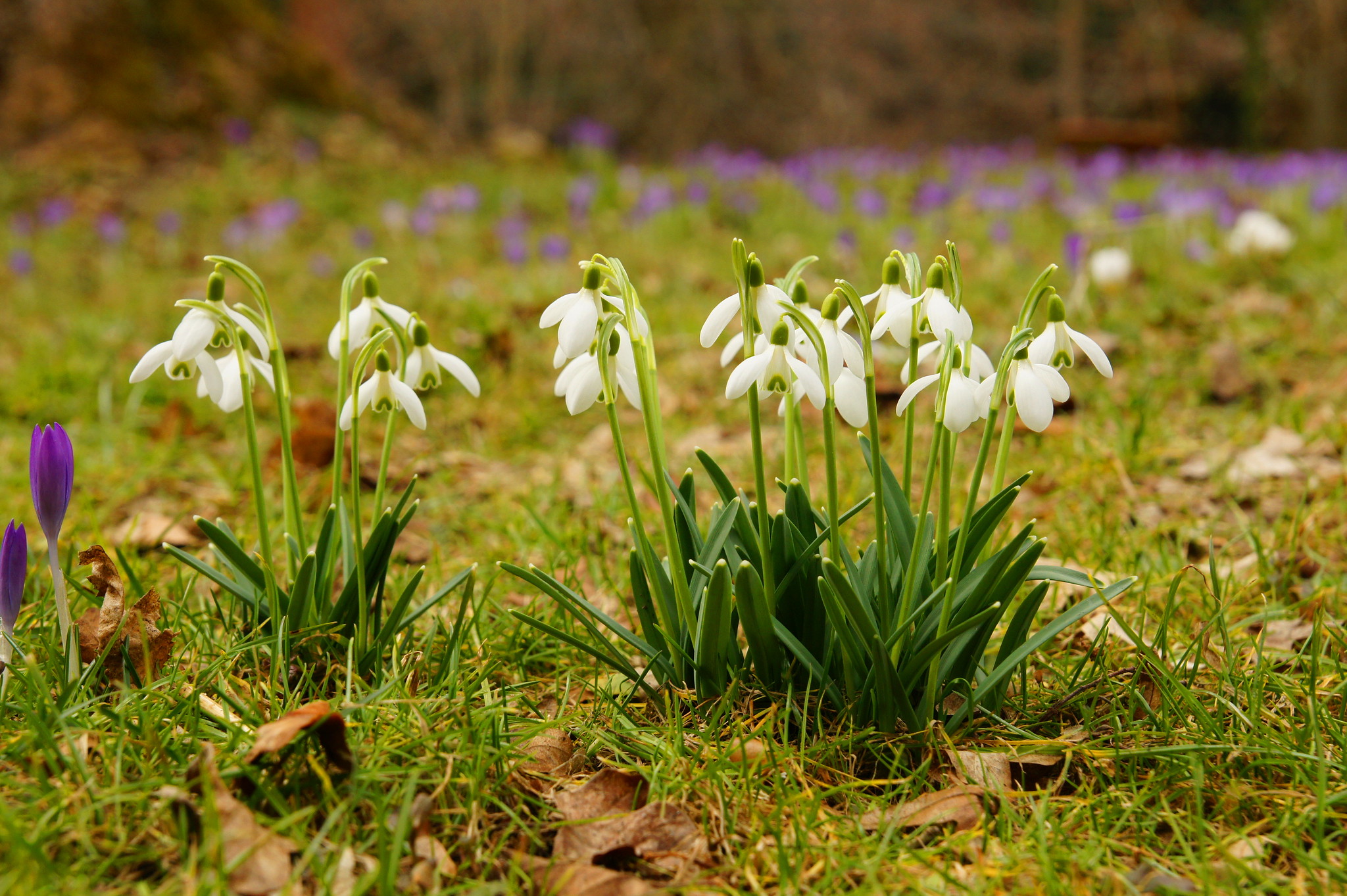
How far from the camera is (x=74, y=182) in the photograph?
7402 mm

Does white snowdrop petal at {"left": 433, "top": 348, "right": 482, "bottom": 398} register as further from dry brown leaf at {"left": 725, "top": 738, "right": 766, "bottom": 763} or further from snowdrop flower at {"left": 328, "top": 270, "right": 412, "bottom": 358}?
dry brown leaf at {"left": 725, "top": 738, "right": 766, "bottom": 763}

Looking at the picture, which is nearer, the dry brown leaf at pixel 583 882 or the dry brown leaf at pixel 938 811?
the dry brown leaf at pixel 583 882

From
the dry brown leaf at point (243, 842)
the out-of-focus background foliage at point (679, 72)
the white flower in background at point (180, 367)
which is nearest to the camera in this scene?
the dry brown leaf at point (243, 842)

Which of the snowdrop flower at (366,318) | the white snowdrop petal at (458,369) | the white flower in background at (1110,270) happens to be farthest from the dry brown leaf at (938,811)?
the white flower in background at (1110,270)

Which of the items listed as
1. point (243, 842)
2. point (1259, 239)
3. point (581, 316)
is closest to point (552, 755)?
point (243, 842)

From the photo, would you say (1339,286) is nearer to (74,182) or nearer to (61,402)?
(61,402)

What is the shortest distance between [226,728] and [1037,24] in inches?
749

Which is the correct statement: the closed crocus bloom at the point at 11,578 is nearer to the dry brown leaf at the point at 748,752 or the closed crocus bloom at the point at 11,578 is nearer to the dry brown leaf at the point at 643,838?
the dry brown leaf at the point at 643,838

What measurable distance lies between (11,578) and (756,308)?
1057 millimetres

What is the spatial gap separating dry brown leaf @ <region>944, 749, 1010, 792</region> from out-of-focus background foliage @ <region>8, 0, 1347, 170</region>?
26.9 ft

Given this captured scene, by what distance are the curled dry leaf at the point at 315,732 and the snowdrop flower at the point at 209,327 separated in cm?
48

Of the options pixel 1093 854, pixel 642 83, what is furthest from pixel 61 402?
pixel 642 83

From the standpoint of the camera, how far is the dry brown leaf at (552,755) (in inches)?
53.7

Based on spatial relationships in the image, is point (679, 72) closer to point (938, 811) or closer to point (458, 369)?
point (458, 369)
